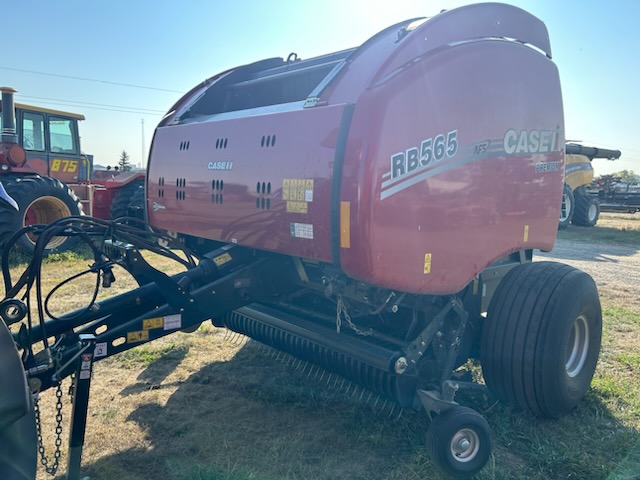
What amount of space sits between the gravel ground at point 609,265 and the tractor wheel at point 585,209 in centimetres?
328

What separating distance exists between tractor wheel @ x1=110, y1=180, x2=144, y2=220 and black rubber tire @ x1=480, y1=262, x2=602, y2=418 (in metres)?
8.48

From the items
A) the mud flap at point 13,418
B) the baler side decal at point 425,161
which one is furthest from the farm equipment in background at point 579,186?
the mud flap at point 13,418

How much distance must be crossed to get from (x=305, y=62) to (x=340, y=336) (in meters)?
2.03

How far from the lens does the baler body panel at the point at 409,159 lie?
8.35 ft

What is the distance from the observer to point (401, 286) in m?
2.67

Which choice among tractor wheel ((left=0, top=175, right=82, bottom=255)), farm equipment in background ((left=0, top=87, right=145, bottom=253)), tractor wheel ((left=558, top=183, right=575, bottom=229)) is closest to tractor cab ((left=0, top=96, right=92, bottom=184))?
farm equipment in background ((left=0, top=87, right=145, bottom=253))

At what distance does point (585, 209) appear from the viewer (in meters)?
15.5

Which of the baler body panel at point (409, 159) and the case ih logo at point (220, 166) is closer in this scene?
the baler body panel at point (409, 159)

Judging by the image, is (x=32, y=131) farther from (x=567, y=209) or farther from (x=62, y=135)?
(x=567, y=209)

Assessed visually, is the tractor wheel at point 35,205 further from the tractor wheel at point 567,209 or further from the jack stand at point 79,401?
the tractor wheel at point 567,209

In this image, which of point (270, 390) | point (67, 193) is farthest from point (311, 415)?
point (67, 193)

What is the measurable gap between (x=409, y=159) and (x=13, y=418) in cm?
189

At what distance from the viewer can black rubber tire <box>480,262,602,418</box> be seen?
314cm

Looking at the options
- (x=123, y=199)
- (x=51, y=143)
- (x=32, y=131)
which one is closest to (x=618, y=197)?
(x=123, y=199)
